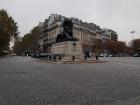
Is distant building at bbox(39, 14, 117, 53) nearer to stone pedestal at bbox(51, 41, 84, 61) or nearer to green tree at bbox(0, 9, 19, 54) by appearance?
green tree at bbox(0, 9, 19, 54)

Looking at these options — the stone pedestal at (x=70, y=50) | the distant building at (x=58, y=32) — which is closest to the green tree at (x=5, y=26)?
the stone pedestal at (x=70, y=50)

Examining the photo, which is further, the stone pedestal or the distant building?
the distant building

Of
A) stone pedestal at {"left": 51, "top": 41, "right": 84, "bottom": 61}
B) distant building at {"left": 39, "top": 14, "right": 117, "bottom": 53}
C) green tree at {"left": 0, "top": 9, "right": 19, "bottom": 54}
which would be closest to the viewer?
stone pedestal at {"left": 51, "top": 41, "right": 84, "bottom": 61}

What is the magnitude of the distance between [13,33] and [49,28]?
2480 inches

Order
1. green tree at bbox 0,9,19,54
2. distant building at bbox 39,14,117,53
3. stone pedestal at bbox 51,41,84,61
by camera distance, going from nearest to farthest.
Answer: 1. stone pedestal at bbox 51,41,84,61
2. green tree at bbox 0,9,19,54
3. distant building at bbox 39,14,117,53

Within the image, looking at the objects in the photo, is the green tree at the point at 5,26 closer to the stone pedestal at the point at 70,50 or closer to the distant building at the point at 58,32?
the stone pedestal at the point at 70,50

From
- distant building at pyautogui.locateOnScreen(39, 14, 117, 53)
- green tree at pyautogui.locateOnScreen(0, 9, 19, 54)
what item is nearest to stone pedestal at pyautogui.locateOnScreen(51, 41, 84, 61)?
green tree at pyautogui.locateOnScreen(0, 9, 19, 54)

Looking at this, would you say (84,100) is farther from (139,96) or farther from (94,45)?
(94,45)

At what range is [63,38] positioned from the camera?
49375 mm

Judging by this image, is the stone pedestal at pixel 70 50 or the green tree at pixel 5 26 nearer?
the stone pedestal at pixel 70 50

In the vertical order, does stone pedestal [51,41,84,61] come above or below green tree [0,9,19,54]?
below

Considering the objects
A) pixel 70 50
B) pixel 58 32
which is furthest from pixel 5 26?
pixel 58 32

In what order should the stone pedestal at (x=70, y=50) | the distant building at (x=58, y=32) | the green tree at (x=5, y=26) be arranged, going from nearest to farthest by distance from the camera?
the stone pedestal at (x=70, y=50) < the green tree at (x=5, y=26) < the distant building at (x=58, y=32)

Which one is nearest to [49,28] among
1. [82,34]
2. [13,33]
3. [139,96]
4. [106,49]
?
[82,34]
